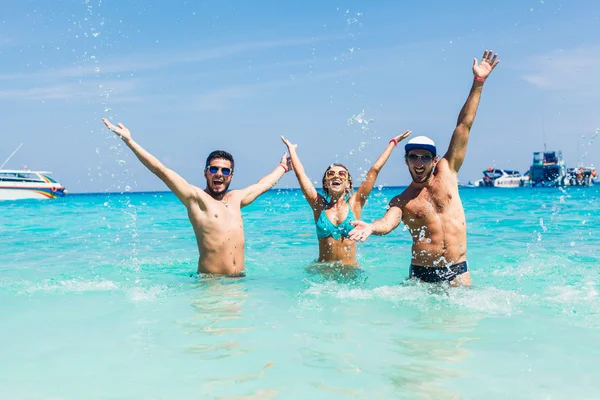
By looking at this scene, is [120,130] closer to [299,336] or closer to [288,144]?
[288,144]

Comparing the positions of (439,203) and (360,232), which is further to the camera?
(439,203)

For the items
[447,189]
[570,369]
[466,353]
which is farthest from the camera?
[447,189]

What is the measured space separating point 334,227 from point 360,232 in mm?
2862

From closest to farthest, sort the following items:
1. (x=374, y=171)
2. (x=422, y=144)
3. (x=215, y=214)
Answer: (x=422, y=144) → (x=215, y=214) → (x=374, y=171)

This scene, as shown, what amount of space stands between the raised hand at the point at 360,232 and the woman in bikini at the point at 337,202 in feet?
8.28

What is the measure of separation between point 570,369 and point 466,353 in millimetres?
743

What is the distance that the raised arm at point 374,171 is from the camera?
7.31 m

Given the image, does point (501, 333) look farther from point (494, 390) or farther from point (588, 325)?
point (494, 390)

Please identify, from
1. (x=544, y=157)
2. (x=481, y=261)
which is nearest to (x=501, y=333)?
(x=481, y=261)

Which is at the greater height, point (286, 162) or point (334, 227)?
point (286, 162)

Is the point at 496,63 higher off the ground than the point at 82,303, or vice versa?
the point at 496,63

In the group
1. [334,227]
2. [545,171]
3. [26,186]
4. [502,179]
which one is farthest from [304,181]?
→ [502,179]

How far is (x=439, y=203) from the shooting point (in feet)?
18.5

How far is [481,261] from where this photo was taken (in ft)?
34.2
